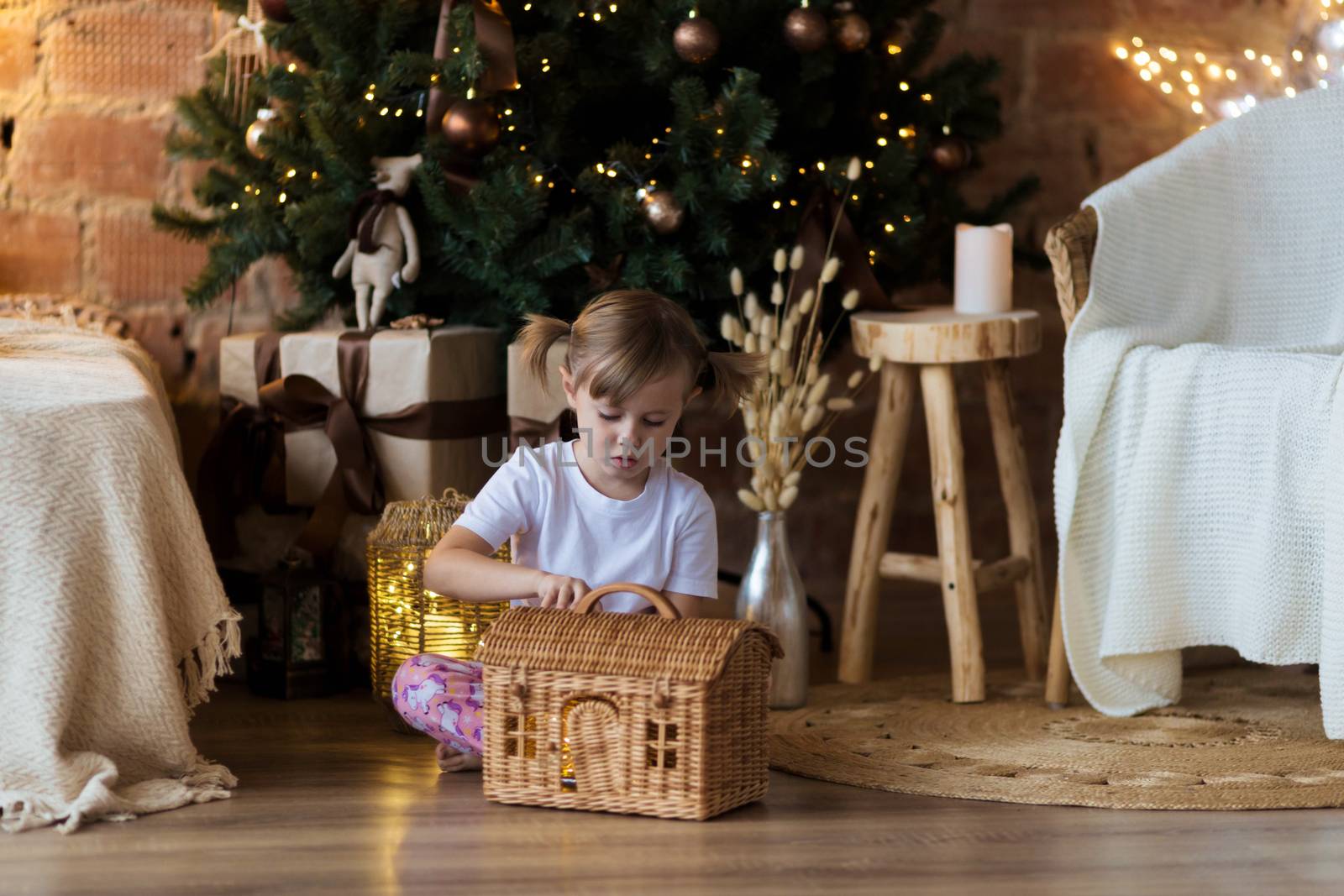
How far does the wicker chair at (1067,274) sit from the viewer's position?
1.91m

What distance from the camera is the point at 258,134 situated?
212cm

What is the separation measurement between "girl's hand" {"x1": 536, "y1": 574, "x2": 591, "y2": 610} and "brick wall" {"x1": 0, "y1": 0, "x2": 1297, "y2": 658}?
1.01 m

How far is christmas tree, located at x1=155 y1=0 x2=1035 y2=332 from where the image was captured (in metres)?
2.00

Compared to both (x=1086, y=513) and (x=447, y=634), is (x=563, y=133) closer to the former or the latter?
(x=447, y=634)

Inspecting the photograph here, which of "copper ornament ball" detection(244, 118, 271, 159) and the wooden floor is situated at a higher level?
"copper ornament ball" detection(244, 118, 271, 159)

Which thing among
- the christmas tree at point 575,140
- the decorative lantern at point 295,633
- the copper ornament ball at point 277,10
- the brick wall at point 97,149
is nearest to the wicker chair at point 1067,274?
the christmas tree at point 575,140

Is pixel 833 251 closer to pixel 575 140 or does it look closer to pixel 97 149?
pixel 575 140

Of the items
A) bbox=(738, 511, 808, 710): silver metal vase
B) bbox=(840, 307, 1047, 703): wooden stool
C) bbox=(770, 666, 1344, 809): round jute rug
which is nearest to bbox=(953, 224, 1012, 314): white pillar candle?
bbox=(840, 307, 1047, 703): wooden stool

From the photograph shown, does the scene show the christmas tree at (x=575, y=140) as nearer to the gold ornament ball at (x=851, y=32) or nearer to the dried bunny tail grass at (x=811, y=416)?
the gold ornament ball at (x=851, y=32)

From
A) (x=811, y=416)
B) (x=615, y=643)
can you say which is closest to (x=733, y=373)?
(x=811, y=416)

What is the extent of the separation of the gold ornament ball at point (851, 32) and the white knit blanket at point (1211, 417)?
397mm

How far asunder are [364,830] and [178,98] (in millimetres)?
1280

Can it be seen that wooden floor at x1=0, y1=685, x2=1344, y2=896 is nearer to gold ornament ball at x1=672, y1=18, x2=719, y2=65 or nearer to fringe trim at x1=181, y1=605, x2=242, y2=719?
fringe trim at x1=181, y1=605, x2=242, y2=719

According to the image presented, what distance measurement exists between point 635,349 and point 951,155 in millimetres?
853
